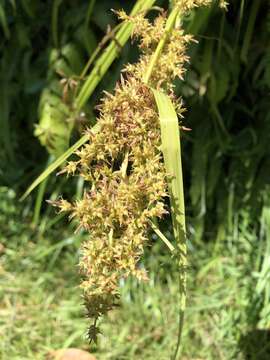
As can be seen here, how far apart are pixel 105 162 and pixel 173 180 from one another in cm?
9

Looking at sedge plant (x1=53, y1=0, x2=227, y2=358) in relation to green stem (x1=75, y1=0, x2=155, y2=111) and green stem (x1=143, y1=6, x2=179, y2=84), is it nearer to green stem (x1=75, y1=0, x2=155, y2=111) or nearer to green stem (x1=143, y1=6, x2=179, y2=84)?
green stem (x1=143, y1=6, x2=179, y2=84)

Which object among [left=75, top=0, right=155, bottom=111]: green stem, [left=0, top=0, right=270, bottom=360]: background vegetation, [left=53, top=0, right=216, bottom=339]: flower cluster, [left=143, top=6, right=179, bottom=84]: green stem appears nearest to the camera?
[left=53, top=0, right=216, bottom=339]: flower cluster

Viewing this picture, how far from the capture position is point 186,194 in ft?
7.53

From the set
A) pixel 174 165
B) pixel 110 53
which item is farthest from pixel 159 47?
pixel 110 53

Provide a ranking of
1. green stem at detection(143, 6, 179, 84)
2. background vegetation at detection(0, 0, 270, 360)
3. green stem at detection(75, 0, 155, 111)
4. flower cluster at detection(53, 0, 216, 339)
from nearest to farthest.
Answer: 1. flower cluster at detection(53, 0, 216, 339)
2. green stem at detection(143, 6, 179, 84)
3. green stem at detection(75, 0, 155, 111)
4. background vegetation at detection(0, 0, 270, 360)

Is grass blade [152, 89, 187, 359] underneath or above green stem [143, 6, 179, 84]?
underneath

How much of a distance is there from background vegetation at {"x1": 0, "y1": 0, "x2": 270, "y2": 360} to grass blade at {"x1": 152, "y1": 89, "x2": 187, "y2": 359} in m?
0.80

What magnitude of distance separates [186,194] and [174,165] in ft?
4.42

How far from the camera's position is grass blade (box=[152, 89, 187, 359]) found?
3.06 feet

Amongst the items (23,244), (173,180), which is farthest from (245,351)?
(173,180)

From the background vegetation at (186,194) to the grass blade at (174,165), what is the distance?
0.80 m

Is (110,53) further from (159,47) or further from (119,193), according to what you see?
(119,193)

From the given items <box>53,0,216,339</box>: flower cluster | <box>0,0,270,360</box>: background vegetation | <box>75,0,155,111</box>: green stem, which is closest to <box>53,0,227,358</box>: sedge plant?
<box>53,0,216,339</box>: flower cluster

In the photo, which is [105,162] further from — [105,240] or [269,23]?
[269,23]
